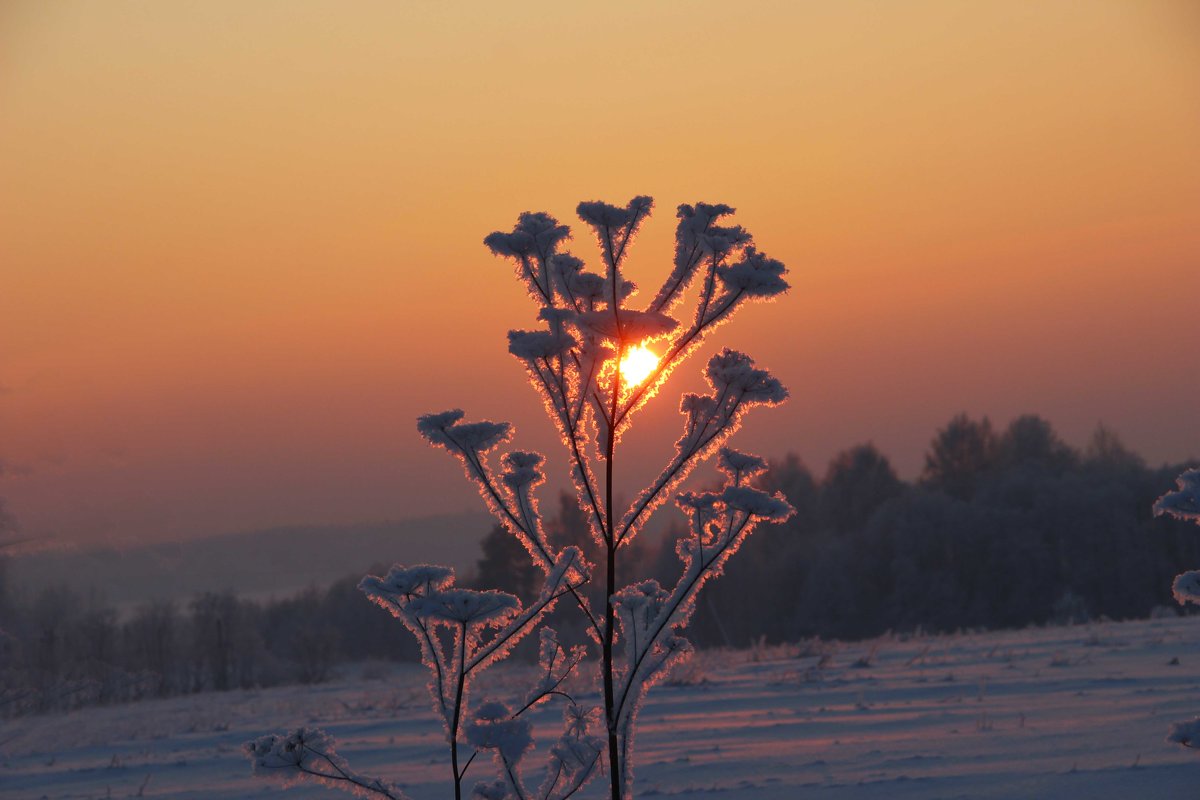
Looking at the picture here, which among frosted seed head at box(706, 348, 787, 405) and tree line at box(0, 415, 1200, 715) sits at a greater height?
frosted seed head at box(706, 348, 787, 405)

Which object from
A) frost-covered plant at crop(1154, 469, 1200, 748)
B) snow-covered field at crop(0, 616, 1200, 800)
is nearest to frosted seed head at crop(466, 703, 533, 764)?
frost-covered plant at crop(1154, 469, 1200, 748)

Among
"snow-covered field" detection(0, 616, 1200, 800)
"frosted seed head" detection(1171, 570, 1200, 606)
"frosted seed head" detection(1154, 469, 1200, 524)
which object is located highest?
"frosted seed head" detection(1154, 469, 1200, 524)

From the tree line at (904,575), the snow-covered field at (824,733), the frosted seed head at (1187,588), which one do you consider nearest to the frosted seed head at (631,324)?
the frosted seed head at (1187,588)

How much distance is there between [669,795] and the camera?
27.9 feet

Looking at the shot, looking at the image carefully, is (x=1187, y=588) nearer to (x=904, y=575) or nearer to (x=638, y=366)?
(x=638, y=366)

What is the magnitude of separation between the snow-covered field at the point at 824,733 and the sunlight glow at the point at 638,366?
16.7ft

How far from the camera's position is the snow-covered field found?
8.33 metres

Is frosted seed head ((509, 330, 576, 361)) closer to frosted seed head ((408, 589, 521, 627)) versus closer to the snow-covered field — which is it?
frosted seed head ((408, 589, 521, 627))

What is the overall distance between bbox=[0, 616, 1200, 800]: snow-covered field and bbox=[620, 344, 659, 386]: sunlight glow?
5.09m

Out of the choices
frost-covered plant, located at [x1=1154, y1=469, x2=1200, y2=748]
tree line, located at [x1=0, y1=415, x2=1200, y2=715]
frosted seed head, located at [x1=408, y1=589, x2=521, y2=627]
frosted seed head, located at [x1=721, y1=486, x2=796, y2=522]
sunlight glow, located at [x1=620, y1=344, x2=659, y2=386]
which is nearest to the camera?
frosted seed head, located at [x1=721, y1=486, x2=796, y2=522]

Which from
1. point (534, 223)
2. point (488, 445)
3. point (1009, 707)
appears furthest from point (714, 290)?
point (1009, 707)

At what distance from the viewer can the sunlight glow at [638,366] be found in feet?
11.9

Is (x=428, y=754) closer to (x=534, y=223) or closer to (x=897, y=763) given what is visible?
(x=897, y=763)

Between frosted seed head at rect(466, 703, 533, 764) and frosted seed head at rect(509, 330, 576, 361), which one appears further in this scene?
frosted seed head at rect(466, 703, 533, 764)
